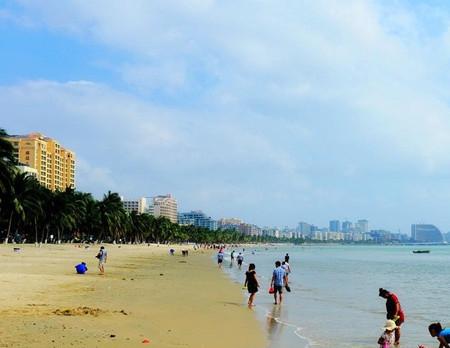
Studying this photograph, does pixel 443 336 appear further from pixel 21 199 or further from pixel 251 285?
pixel 21 199

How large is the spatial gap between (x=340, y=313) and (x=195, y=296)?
6.23 metres

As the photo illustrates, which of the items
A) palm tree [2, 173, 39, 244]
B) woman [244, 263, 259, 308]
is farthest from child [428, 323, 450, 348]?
palm tree [2, 173, 39, 244]

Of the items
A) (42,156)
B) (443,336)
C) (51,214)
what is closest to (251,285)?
(443,336)

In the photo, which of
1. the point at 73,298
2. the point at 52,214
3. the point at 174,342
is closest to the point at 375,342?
the point at 174,342

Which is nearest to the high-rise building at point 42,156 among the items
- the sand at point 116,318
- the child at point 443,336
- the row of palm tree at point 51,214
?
the row of palm tree at point 51,214

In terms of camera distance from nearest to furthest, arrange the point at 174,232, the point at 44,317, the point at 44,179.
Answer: the point at 44,317
the point at 44,179
the point at 174,232

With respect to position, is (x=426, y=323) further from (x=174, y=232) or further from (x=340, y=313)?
(x=174, y=232)

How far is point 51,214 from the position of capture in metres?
89.6

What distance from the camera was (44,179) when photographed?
183 m

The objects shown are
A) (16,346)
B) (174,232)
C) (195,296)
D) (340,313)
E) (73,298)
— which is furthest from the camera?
(174,232)

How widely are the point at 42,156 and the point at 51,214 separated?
327ft

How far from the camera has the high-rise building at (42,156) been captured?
17888cm

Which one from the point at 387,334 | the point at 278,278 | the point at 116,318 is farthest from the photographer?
the point at 278,278

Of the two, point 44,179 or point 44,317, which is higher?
point 44,179
